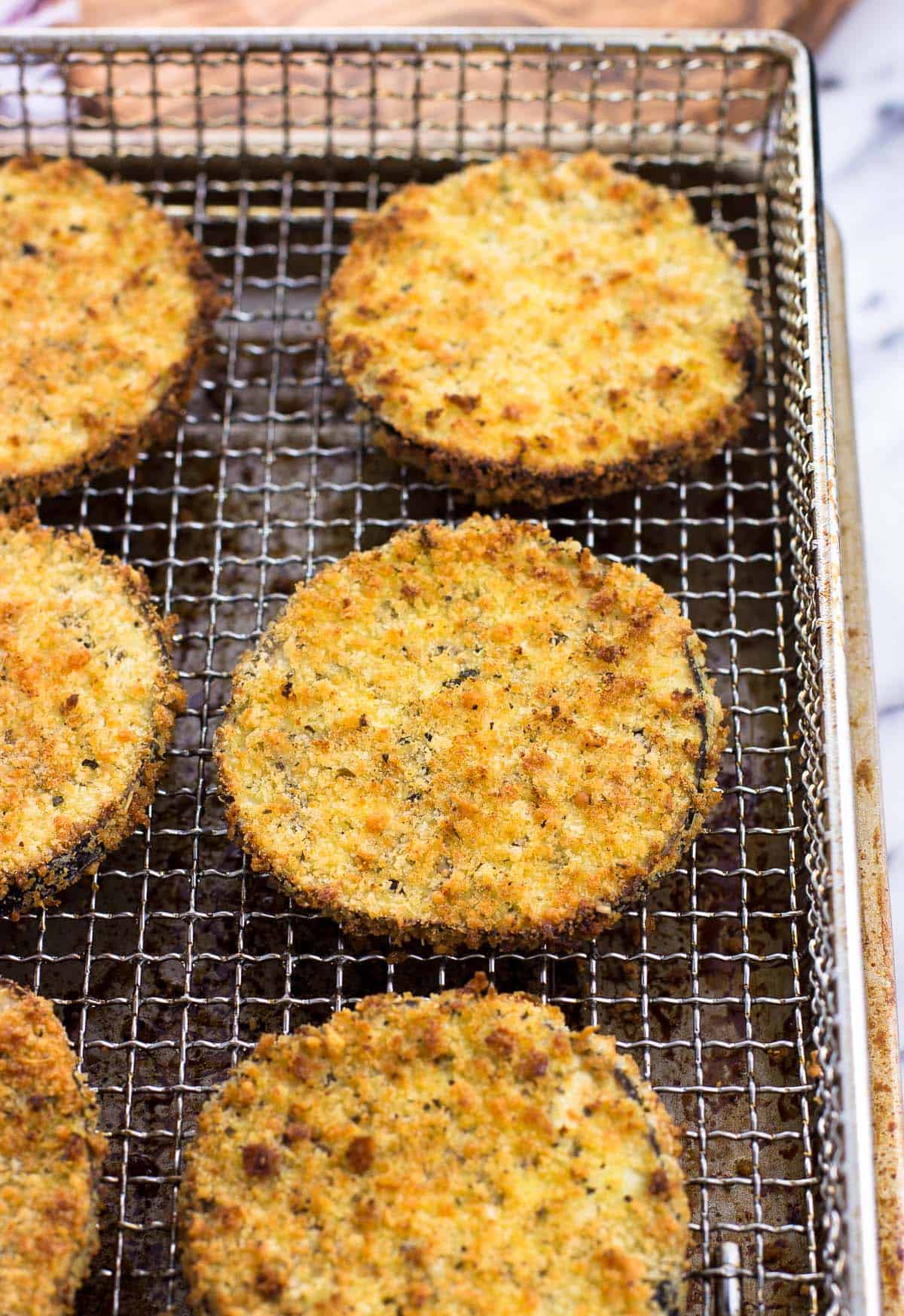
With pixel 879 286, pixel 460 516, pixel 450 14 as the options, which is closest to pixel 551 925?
pixel 460 516

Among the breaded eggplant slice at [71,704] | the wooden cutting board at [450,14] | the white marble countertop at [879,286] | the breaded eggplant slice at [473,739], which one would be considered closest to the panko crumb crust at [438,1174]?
the breaded eggplant slice at [473,739]

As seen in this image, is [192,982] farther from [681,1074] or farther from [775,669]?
[775,669]

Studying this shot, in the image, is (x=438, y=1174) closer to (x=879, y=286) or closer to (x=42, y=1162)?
(x=42, y=1162)

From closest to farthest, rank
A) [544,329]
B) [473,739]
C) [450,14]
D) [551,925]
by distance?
[551,925] < [473,739] < [544,329] < [450,14]

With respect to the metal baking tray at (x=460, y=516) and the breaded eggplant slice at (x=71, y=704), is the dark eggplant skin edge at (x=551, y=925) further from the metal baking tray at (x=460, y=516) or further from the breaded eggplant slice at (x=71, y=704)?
the breaded eggplant slice at (x=71, y=704)

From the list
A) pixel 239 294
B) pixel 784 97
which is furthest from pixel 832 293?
pixel 239 294

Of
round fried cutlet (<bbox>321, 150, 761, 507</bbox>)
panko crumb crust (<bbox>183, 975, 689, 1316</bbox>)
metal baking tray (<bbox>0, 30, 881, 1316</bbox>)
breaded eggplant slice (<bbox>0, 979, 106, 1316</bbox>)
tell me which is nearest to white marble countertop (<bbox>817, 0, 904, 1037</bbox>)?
metal baking tray (<bbox>0, 30, 881, 1316</bbox>)

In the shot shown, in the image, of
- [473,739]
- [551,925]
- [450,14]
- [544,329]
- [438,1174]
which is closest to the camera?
[438,1174]

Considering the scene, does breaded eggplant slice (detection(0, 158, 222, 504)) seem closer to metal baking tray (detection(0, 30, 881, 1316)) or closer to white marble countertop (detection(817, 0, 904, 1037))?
metal baking tray (detection(0, 30, 881, 1316))
